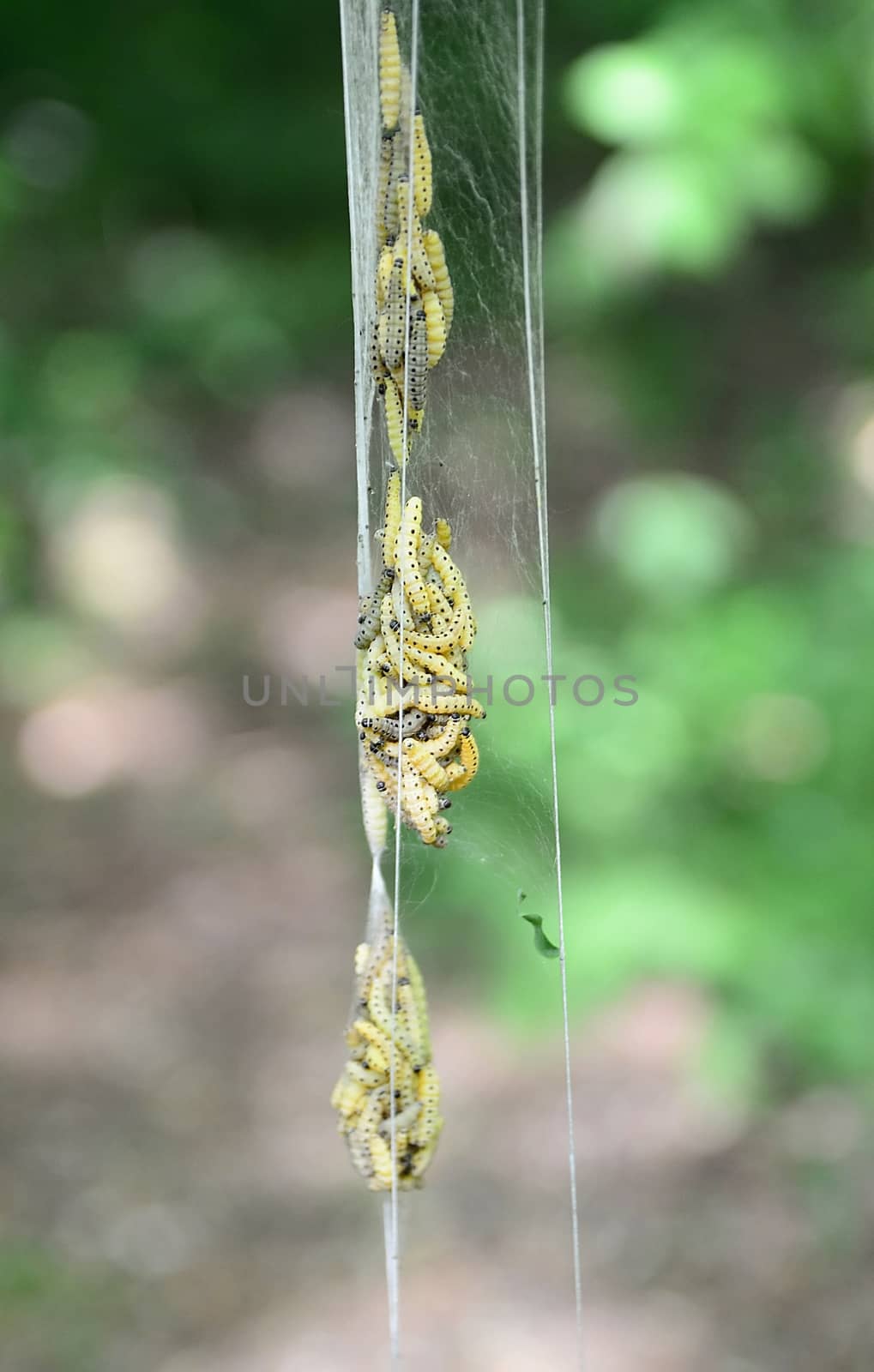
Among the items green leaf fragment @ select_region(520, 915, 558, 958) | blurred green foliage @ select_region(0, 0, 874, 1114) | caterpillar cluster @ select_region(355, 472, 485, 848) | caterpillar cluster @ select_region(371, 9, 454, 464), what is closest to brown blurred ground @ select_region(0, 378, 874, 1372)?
blurred green foliage @ select_region(0, 0, 874, 1114)

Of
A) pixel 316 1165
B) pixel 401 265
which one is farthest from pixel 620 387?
pixel 401 265

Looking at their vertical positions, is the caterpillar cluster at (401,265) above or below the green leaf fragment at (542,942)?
above

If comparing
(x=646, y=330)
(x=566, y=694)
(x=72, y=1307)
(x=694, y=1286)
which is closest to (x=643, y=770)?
(x=566, y=694)

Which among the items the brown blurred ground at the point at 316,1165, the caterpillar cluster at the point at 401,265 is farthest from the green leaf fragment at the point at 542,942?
the brown blurred ground at the point at 316,1165

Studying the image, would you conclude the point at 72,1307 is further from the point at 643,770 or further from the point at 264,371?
the point at 264,371

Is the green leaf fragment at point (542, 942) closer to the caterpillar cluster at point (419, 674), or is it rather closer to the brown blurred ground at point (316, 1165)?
the caterpillar cluster at point (419, 674)
